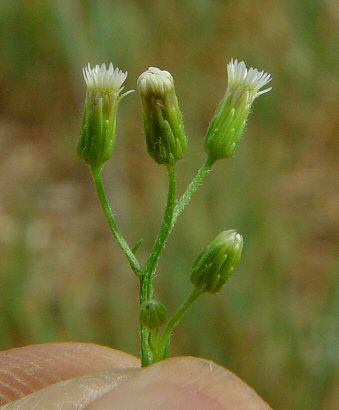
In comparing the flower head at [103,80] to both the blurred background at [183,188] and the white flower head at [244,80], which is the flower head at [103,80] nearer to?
the white flower head at [244,80]

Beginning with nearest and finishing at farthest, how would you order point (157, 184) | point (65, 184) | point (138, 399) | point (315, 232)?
1. point (138, 399)
2. point (157, 184)
3. point (315, 232)
4. point (65, 184)

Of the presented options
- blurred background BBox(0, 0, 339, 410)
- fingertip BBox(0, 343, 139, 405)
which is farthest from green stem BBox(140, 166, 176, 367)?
blurred background BBox(0, 0, 339, 410)

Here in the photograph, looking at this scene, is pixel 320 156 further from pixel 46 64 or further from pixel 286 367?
pixel 286 367

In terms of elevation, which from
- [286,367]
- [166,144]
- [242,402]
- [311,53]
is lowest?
[286,367]

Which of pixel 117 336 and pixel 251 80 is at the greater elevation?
pixel 251 80

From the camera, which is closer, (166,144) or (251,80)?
(166,144)

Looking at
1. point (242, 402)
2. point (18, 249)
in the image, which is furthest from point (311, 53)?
point (242, 402)

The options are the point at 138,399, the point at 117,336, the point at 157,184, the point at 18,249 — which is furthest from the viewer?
the point at 157,184

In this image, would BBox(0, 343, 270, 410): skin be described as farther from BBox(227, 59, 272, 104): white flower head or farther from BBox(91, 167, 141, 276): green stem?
BBox(227, 59, 272, 104): white flower head
